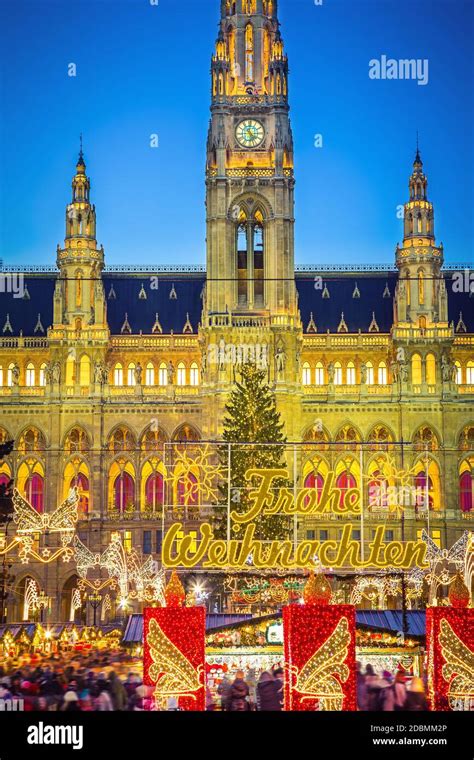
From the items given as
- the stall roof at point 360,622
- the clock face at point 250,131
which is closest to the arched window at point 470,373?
the clock face at point 250,131

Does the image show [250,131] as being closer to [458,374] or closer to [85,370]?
[85,370]

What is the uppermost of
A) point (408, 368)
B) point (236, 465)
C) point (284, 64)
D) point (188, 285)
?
point (284, 64)

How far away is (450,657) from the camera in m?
37.6

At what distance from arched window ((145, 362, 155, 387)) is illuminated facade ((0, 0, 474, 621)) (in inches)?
6.5

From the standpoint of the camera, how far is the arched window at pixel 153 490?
294 ft

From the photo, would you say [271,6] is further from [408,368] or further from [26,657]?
[26,657]

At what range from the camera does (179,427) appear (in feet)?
296

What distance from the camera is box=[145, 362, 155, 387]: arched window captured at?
9350 centimetres

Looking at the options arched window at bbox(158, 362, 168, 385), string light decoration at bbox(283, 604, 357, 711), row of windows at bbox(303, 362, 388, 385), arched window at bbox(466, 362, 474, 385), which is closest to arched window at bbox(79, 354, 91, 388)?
arched window at bbox(158, 362, 168, 385)

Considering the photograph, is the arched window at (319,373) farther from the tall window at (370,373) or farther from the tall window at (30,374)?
the tall window at (30,374)

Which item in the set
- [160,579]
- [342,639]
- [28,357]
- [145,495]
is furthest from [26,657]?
[28,357]

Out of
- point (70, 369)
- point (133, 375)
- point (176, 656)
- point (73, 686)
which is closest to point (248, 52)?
point (133, 375)

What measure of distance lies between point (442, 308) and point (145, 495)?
23.7 meters

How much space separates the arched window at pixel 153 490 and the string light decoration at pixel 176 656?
2016 inches
